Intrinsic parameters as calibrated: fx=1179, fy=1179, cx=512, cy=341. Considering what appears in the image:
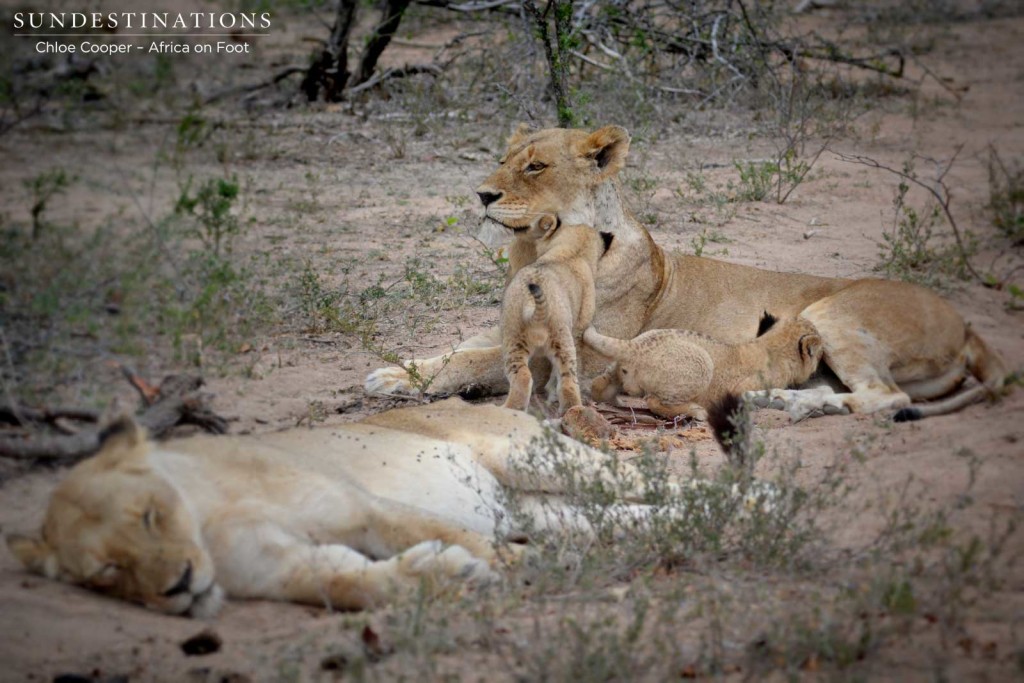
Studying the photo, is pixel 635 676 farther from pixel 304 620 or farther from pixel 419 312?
pixel 419 312

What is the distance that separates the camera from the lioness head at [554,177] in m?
6.30

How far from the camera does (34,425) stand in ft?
14.9

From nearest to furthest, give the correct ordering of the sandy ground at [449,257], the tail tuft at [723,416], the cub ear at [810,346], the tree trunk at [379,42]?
the sandy ground at [449,257] < the tail tuft at [723,416] < the cub ear at [810,346] < the tree trunk at [379,42]

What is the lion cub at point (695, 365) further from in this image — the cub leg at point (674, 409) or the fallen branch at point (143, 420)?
the fallen branch at point (143, 420)

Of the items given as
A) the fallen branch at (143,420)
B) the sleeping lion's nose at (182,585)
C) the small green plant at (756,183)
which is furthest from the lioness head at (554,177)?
the sleeping lion's nose at (182,585)

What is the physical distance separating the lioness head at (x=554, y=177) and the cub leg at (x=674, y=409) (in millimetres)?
1180

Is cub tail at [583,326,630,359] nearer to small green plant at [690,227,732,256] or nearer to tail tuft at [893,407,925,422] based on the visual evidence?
tail tuft at [893,407,925,422]

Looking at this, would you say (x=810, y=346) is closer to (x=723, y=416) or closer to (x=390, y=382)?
(x=723, y=416)

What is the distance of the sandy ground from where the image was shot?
3.31 m

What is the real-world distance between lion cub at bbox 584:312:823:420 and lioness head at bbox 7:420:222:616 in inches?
110

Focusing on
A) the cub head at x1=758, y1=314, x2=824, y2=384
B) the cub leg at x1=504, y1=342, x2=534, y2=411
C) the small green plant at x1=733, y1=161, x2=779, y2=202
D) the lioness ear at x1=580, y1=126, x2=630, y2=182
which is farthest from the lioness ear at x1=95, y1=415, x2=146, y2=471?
the small green plant at x1=733, y1=161, x2=779, y2=202

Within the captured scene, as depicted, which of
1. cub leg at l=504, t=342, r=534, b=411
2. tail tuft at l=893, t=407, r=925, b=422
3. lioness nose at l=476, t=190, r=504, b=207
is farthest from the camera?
lioness nose at l=476, t=190, r=504, b=207

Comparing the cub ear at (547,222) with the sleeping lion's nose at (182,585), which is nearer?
the sleeping lion's nose at (182,585)

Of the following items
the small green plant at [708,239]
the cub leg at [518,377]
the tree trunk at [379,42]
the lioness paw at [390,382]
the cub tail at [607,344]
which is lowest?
the lioness paw at [390,382]
